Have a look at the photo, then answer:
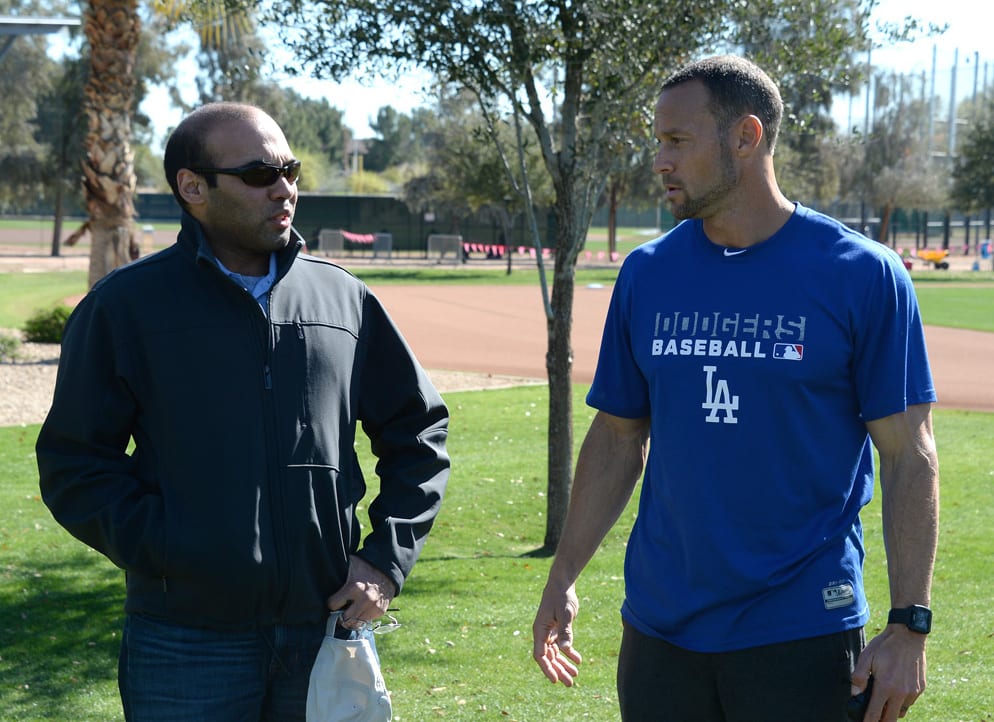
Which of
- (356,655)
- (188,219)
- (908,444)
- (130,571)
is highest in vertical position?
(188,219)

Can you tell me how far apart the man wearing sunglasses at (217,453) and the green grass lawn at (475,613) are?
8.09ft

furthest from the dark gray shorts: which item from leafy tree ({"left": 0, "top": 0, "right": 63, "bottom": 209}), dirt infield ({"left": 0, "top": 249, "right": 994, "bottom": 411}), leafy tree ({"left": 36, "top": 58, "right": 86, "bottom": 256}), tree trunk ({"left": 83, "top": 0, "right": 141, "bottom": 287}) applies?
leafy tree ({"left": 0, "top": 0, "right": 63, "bottom": 209})

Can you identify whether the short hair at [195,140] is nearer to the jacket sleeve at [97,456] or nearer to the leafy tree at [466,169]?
the jacket sleeve at [97,456]

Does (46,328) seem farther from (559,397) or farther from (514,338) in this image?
(559,397)

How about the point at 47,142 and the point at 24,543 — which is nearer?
the point at 24,543

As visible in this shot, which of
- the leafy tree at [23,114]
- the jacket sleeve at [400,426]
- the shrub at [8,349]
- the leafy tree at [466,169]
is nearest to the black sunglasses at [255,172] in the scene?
the jacket sleeve at [400,426]

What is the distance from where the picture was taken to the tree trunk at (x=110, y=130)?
595 inches

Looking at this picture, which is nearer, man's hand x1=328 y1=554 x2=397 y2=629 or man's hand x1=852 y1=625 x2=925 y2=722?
man's hand x1=852 y1=625 x2=925 y2=722

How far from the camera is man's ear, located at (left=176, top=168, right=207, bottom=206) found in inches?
113

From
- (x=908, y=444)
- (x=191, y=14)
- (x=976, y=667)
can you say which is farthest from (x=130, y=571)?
(x=191, y=14)

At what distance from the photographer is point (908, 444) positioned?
2650mm

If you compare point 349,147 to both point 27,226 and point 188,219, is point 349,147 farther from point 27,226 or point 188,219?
point 188,219

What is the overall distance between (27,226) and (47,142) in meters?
27.7

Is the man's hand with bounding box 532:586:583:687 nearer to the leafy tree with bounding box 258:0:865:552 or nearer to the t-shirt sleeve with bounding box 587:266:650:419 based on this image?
the t-shirt sleeve with bounding box 587:266:650:419
